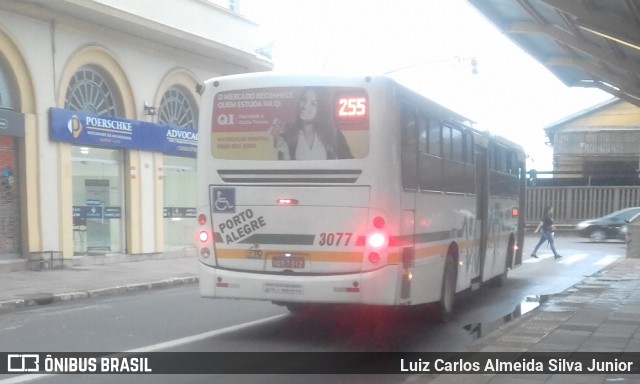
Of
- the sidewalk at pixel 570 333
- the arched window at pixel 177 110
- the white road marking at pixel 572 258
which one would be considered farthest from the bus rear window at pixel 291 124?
the white road marking at pixel 572 258

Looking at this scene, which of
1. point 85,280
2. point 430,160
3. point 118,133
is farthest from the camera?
point 118,133

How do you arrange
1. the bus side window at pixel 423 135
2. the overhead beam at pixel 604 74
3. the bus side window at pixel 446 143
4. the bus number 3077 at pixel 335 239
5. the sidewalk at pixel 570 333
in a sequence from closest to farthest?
1. the sidewalk at pixel 570 333
2. the bus number 3077 at pixel 335 239
3. the bus side window at pixel 423 135
4. the bus side window at pixel 446 143
5. the overhead beam at pixel 604 74

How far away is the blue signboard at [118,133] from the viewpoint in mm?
18156

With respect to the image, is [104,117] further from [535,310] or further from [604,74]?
[604,74]

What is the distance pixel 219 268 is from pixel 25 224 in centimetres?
996

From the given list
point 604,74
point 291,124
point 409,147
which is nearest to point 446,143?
point 409,147

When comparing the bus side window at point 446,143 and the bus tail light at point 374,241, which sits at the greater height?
the bus side window at point 446,143

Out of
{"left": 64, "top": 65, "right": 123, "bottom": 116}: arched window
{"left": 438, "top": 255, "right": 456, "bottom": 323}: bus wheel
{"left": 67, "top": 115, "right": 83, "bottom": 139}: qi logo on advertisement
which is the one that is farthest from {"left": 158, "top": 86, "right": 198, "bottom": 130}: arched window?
{"left": 438, "top": 255, "right": 456, "bottom": 323}: bus wheel

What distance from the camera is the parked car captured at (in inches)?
1321

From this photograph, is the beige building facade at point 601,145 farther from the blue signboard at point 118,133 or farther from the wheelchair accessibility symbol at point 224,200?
the wheelchair accessibility symbol at point 224,200

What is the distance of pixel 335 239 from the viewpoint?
8672mm

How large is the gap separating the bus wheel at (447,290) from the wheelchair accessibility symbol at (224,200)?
3.47 metres

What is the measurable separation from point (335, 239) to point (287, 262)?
2.15ft

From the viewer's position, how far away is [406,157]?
9055 mm
